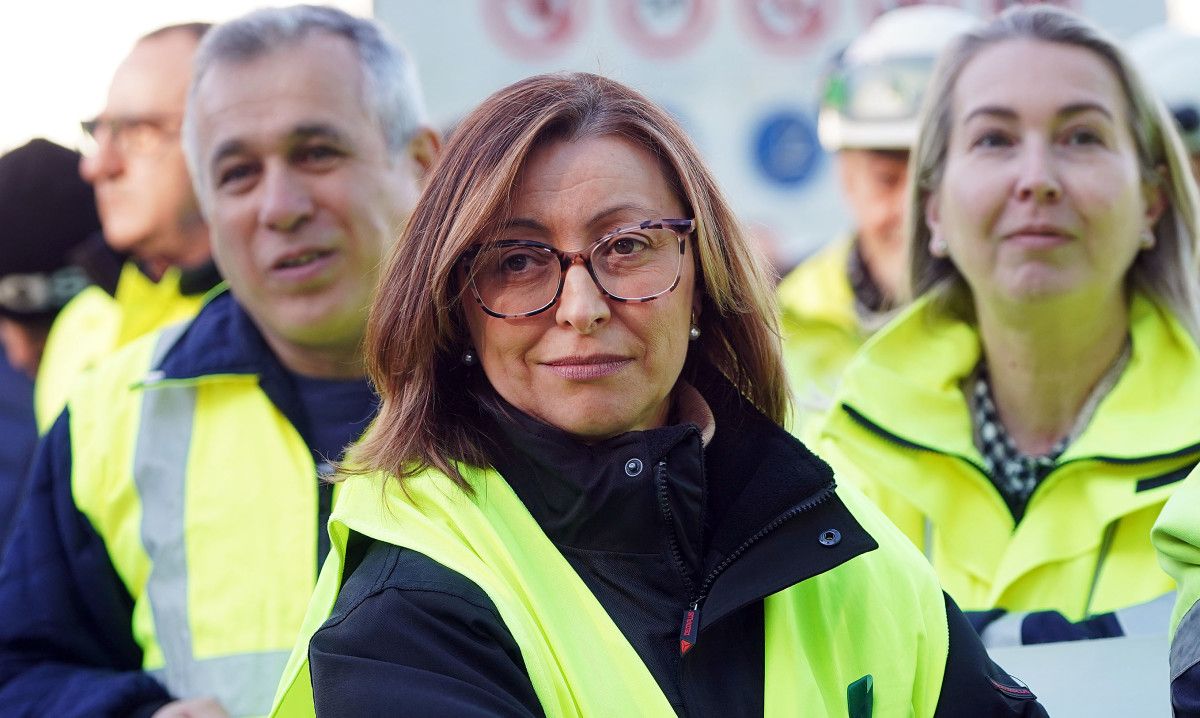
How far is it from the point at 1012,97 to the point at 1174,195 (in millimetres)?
502

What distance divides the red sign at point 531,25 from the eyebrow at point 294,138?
359 centimetres

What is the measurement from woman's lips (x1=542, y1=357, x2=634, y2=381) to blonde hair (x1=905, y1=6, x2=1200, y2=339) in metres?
1.74

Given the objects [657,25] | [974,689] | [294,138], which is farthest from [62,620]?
[657,25]

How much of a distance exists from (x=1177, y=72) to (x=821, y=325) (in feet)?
4.80

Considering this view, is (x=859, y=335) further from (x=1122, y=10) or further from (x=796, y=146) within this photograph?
(x=1122, y=10)

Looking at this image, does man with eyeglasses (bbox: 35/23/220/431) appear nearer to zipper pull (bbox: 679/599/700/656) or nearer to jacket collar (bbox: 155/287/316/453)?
jacket collar (bbox: 155/287/316/453)

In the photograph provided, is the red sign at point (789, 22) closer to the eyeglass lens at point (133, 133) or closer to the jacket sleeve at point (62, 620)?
the eyeglass lens at point (133, 133)

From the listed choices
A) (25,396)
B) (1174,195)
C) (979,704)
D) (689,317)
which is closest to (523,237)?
(689,317)

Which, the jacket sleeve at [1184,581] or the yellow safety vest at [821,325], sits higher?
the jacket sleeve at [1184,581]

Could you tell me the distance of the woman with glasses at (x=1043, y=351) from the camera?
337 cm

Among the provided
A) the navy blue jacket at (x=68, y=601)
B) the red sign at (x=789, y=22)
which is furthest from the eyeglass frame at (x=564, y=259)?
the red sign at (x=789, y=22)

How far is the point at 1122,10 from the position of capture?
7.16 m

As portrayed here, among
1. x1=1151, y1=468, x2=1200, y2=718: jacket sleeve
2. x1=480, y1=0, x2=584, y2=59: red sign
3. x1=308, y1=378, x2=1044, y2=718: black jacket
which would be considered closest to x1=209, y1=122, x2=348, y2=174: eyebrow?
x1=308, y1=378, x2=1044, y2=718: black jacket

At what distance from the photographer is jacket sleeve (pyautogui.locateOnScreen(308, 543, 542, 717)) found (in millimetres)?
1966
